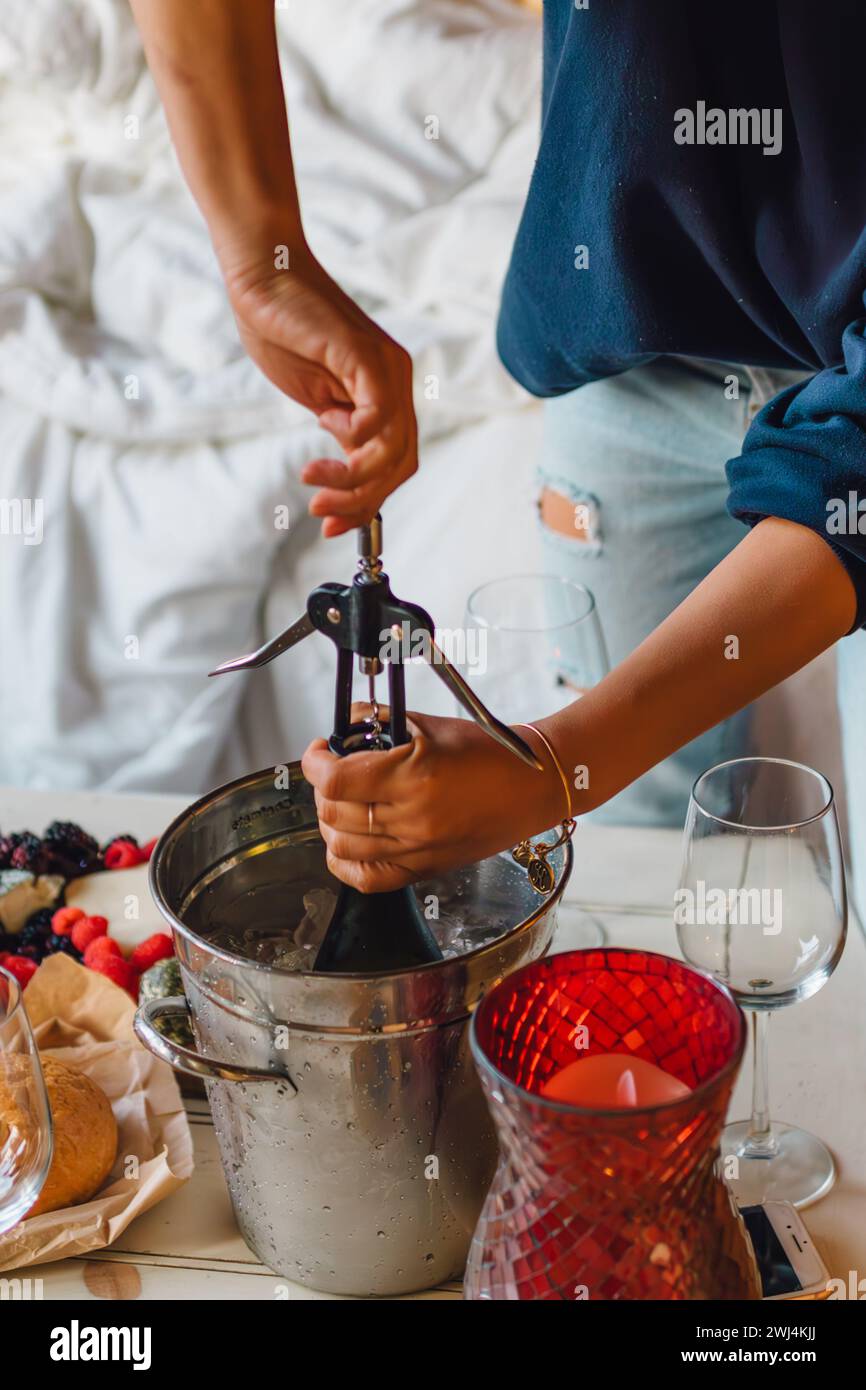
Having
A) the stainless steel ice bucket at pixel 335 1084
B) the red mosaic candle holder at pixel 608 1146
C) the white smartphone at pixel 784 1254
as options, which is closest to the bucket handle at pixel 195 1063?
the stainless steel ice bucket at pixel 335 1084

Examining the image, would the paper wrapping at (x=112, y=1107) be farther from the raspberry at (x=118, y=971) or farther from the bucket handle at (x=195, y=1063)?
the bucket handle at (x=195, y=1063)

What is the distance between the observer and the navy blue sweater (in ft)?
2.11

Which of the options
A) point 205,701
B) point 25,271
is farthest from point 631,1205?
point 25,271

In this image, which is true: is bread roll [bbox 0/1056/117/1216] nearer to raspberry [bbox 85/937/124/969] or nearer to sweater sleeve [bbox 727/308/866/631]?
raspberry [bbox 85/937/124/969]

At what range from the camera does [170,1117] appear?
731 millimetres

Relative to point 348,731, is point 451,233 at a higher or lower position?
higher

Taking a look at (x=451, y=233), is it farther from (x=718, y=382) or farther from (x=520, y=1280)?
(x=520, y=1280)

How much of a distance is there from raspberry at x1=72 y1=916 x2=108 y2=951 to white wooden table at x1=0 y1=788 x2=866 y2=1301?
3cm

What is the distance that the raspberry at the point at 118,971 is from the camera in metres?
0.83

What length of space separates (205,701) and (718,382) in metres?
0.89

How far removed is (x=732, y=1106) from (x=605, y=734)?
27cm

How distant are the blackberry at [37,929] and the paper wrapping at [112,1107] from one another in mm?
72

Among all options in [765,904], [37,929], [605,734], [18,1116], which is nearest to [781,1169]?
[765,904]

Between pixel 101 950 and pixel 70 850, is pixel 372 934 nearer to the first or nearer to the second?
pixel 101 950
